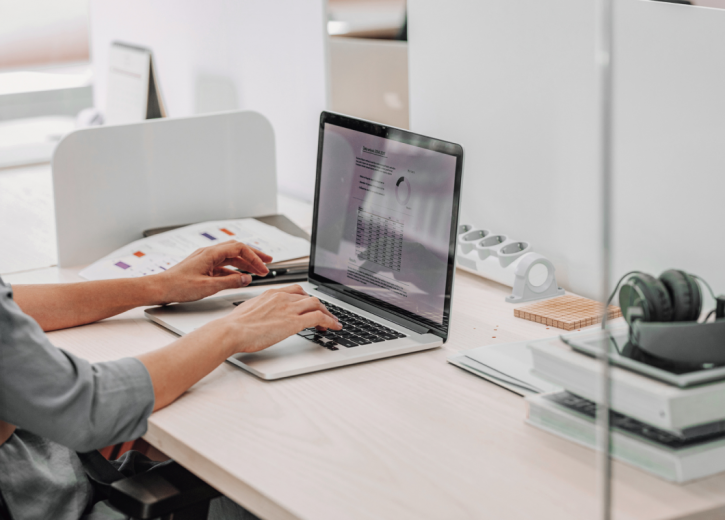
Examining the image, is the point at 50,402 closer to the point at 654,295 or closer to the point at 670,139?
the point at 654,295

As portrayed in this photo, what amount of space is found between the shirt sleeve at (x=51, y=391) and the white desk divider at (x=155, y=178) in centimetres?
74

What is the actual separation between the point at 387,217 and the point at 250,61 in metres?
1.29

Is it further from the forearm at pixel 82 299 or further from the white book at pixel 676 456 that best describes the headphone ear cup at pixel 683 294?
the forearm at pixel 82 299

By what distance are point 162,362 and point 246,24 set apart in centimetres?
160

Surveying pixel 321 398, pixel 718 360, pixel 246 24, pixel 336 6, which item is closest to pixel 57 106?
pixel 246 24

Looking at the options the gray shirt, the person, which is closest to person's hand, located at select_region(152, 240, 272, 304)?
the person

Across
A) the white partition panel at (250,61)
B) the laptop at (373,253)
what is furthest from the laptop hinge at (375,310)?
the white partition panel at (250,61)

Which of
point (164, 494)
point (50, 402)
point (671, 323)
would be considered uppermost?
point (671, 323)

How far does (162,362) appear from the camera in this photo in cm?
96

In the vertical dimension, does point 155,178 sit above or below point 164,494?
above

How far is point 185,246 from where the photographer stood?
1581mm

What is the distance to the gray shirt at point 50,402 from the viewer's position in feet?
2.76

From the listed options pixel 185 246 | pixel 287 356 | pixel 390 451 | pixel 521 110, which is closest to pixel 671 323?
pixel 390 451

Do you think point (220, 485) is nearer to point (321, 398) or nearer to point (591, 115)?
point (321, 398)
